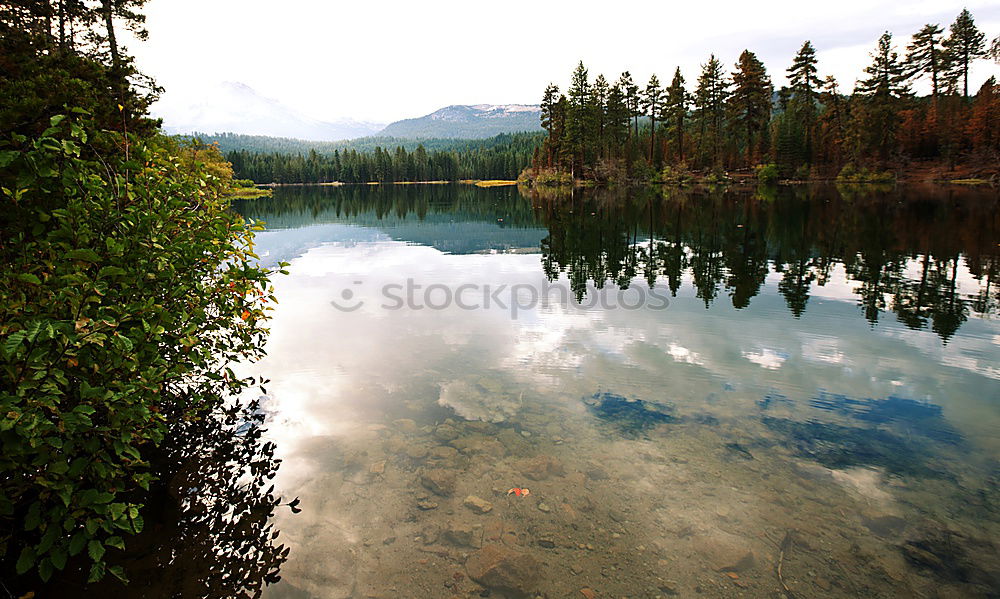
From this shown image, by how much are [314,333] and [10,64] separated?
26.8 ft

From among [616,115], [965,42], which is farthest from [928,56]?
[616,115]

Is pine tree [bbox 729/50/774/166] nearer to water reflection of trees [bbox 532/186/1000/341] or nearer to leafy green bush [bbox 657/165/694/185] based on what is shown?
leafy green bush [bbox 657/165/694/185]

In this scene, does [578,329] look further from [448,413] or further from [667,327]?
[448,413]

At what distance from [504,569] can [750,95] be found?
289ft

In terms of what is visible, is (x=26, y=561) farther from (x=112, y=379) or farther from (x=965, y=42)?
(x=965, y=42)

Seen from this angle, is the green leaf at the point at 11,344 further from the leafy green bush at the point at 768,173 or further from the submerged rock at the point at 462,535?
the leafy green bush at the point at 768,173

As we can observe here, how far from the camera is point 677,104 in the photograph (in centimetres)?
8512

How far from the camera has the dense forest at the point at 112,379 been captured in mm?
3719

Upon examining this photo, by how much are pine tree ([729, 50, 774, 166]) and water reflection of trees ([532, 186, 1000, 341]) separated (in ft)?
141

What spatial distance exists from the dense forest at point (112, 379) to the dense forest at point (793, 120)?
3039 inches

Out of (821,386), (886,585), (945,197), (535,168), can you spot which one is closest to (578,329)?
(821,386)

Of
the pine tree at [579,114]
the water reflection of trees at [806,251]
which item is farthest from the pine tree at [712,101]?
the water reflection of trees at [806,251]

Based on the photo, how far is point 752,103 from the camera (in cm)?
7806

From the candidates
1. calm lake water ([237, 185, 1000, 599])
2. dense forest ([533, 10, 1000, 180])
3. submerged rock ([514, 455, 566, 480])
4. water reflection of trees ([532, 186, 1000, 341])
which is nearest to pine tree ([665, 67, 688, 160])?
dense forest ([533, 10, 1000, 180])
